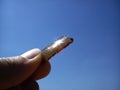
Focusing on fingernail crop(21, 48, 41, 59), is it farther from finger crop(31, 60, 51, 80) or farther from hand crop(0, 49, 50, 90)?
finger crop(31, 60, 51, 80)

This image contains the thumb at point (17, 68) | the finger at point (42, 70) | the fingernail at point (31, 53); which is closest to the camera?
the thumb at point (17, 68)

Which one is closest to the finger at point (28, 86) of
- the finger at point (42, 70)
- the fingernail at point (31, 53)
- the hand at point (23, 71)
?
the hand at point (23, 71)

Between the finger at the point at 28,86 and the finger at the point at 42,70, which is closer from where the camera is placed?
the finger at the point at 28,86

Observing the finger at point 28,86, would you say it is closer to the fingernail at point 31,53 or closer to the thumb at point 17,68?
the thumb at point 17,68

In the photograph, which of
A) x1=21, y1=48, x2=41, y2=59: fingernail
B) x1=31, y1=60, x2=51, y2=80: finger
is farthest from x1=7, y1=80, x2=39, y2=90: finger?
x1=21, y1=48, x2=41, y2=59: fingernail

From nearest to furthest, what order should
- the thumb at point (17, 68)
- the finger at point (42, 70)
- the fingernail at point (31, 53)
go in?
1. the thumb at point (17, 68)
2. the finger at point (42, 70)
3. the fingernail at point (31, 53)

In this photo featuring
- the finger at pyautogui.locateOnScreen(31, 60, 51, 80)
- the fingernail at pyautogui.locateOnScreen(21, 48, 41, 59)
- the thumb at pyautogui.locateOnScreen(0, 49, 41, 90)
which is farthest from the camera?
the fingernail at pyautogui.locateOnScreen(21, 48, 41, 59)

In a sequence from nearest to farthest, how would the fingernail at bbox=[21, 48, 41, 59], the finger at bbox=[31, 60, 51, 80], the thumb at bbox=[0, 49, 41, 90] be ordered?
the thumb at bbox=[0, 49, 41, 90] → the finger at bbox=[31, 60, 51, 80] → the fingernail at bbox=[21, 48, 41, 59]

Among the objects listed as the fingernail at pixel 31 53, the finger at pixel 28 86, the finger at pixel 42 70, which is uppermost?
the fingernail at pixel 31 53

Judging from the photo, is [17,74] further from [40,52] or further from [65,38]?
[65,38]
